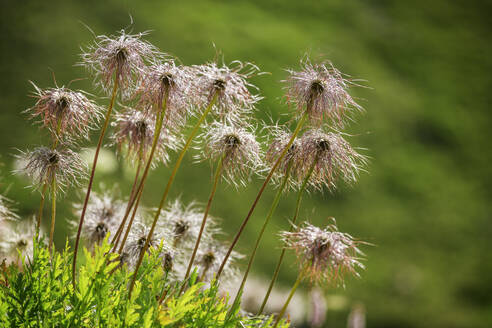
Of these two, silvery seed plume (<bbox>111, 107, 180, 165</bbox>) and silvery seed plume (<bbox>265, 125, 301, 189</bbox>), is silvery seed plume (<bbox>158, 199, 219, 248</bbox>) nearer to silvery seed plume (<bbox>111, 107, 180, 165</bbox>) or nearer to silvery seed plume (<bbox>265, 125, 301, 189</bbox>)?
silvery seed plume (<bbox>111, 107, 180, 165</bbox>)

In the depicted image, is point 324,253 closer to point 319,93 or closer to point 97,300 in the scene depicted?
point 319,93

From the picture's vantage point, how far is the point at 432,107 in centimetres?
967

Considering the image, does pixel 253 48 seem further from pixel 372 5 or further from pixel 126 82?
pixel 126 82

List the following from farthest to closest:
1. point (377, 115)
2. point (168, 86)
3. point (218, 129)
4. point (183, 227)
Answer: point (377, 115)
point (183, 227)
point (218, 129)
point (168, 86)

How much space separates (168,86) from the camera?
62.2 inches

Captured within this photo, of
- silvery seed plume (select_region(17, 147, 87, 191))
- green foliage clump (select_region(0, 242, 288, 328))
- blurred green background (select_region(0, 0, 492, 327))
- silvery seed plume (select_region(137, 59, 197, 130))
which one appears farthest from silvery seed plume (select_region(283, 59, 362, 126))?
blurred green background (select_region(0, 0, 492, 327))

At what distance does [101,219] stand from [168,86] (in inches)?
32.4

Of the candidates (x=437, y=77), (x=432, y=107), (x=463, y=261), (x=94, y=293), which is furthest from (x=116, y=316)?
(x=437, y=77)

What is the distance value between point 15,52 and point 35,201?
9.29ft

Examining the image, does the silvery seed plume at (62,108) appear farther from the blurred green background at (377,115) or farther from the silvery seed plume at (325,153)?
the blurred green background at (377,115)

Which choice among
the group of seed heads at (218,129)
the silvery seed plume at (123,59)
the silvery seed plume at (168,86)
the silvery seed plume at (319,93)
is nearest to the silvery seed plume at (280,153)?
the group of seed heads at (218,129)

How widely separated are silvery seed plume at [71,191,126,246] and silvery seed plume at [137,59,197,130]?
0.63 meters

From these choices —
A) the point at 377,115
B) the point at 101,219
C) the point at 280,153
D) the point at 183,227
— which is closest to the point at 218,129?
the point at 280,153

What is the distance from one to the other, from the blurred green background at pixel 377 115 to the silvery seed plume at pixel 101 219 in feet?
6.52
